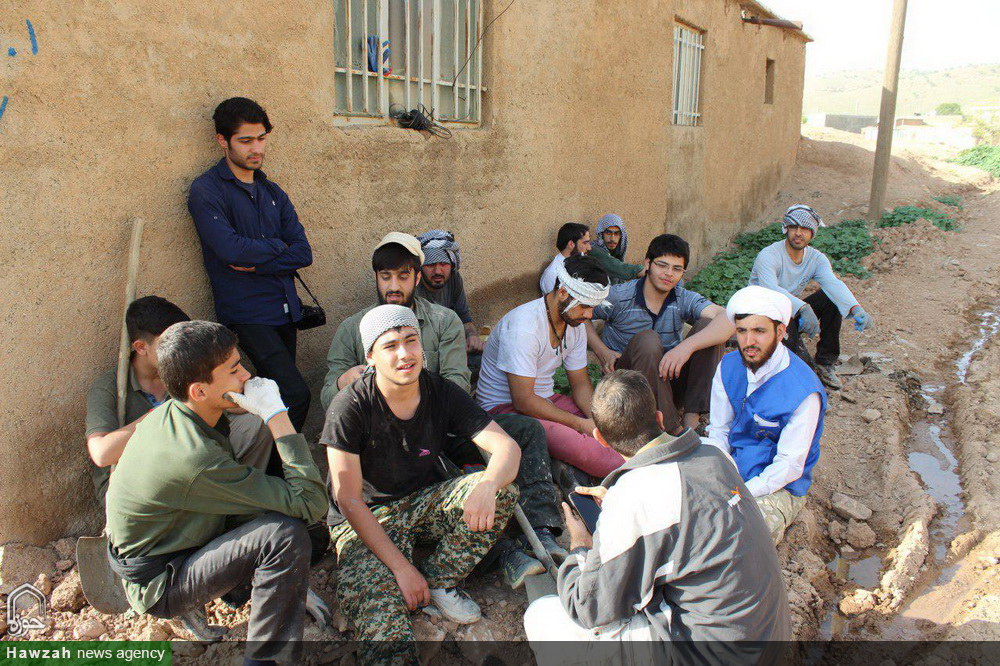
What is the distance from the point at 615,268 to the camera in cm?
652

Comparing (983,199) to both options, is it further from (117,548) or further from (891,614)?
(117,548)

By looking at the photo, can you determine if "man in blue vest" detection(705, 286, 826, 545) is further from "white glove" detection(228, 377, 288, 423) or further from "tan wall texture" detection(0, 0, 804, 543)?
"tan wall texture" detection(0, 0, 804, 543)

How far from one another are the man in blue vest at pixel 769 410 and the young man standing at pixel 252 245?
2.19 meters

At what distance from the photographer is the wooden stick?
303 cm

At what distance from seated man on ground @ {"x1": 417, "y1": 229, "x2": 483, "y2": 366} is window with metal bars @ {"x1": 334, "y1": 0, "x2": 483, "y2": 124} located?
855 millimetres

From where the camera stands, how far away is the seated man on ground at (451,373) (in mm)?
3282

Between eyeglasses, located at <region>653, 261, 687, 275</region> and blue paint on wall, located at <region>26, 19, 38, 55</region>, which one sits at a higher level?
blue paint on wall, located at <region>26, 19, 38, 55</region>

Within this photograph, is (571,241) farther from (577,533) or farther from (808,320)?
(577,533)

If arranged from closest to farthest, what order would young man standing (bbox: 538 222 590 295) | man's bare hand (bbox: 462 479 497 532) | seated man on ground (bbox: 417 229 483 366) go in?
man's bare hand (bbox: 462 479 497 532) → seated man on ground (bbox: 417 229 483 366) → young man standing (bbox: 538 222 590 295)

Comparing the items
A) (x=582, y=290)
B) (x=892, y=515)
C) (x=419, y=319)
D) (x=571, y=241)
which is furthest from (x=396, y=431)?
(x=571, y=241)

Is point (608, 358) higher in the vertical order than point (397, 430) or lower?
lower

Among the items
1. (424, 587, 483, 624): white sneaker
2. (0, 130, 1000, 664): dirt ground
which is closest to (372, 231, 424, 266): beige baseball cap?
(0, 130, 1000, 664): dirt ground

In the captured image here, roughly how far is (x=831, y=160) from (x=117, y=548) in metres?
16.3

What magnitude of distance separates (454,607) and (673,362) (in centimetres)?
218
